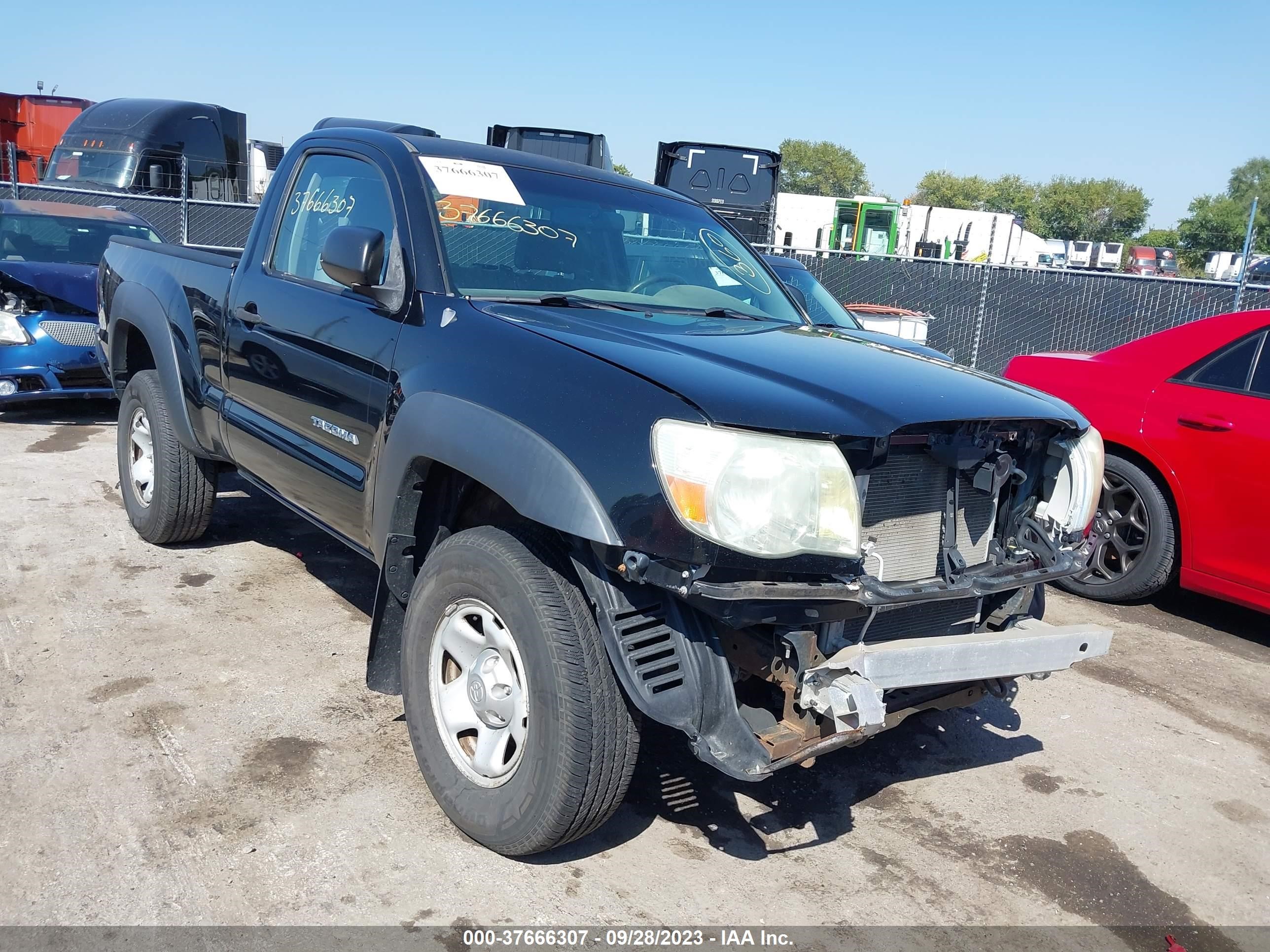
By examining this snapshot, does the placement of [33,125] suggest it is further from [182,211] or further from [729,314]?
[729,314]

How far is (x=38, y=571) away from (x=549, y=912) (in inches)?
134

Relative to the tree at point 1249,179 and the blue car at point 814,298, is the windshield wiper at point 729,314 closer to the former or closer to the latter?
the blue car at point 814,298

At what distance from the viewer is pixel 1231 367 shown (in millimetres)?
5164

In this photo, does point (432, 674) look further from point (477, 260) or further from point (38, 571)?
point (38, 571)

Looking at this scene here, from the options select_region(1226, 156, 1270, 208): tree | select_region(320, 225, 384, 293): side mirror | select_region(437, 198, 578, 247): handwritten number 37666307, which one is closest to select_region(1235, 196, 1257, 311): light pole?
select_region(437, 198, 578, 247): handwritten number 37666307

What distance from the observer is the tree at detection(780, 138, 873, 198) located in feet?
393

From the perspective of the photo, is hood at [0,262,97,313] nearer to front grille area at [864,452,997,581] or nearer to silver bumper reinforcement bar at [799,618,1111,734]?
front grille area at [864,452,997,581]

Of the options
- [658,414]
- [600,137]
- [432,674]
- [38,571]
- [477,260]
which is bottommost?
[38,571]

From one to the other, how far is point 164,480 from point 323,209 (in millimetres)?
1760

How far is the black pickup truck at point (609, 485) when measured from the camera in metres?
2.43

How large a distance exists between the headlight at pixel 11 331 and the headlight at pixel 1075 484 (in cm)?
712

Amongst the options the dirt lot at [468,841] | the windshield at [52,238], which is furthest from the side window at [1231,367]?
the windshield at [52,238]

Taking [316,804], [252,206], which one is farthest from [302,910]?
[252,206]

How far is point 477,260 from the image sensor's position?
10.9 feet
